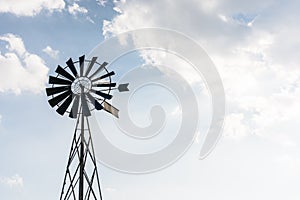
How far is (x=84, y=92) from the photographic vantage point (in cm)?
2098

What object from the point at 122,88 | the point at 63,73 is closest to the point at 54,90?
the point at 63,73

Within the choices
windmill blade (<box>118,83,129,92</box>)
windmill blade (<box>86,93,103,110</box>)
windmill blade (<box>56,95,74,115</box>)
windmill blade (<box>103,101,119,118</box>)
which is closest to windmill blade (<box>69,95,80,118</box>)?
windmill blade (<box>56,95,74,115</box>)

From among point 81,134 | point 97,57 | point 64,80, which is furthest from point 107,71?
point 81,134

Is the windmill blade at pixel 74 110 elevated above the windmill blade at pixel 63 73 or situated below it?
below

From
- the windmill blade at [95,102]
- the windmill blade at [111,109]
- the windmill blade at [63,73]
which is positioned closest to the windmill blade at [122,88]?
the windmill blade at [111,109]

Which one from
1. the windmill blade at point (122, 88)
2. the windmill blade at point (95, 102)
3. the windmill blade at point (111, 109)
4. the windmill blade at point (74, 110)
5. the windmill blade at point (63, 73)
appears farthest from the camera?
the windmill blade at point (122, 88)

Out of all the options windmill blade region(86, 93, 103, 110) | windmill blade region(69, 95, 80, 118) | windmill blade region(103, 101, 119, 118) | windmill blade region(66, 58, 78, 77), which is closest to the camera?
windmill blade region(86, 93, 103, 110)

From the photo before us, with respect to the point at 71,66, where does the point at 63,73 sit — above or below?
below

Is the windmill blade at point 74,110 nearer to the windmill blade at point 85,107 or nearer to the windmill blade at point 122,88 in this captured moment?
the windmill blade at point 85,107

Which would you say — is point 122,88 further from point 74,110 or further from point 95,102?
point 74,110

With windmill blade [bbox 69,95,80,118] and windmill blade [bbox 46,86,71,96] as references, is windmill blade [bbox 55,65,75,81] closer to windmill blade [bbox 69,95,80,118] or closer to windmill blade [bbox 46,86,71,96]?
windmill blade [bbox 46,86,71,96]

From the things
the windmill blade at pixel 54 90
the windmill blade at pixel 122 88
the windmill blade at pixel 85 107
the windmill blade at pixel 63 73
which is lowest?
the windmill blade at pixel 85 107

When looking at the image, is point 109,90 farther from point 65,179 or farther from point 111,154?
point 65,179

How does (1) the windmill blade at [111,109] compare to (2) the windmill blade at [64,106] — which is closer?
(2) the windmill blade at [64,106]
